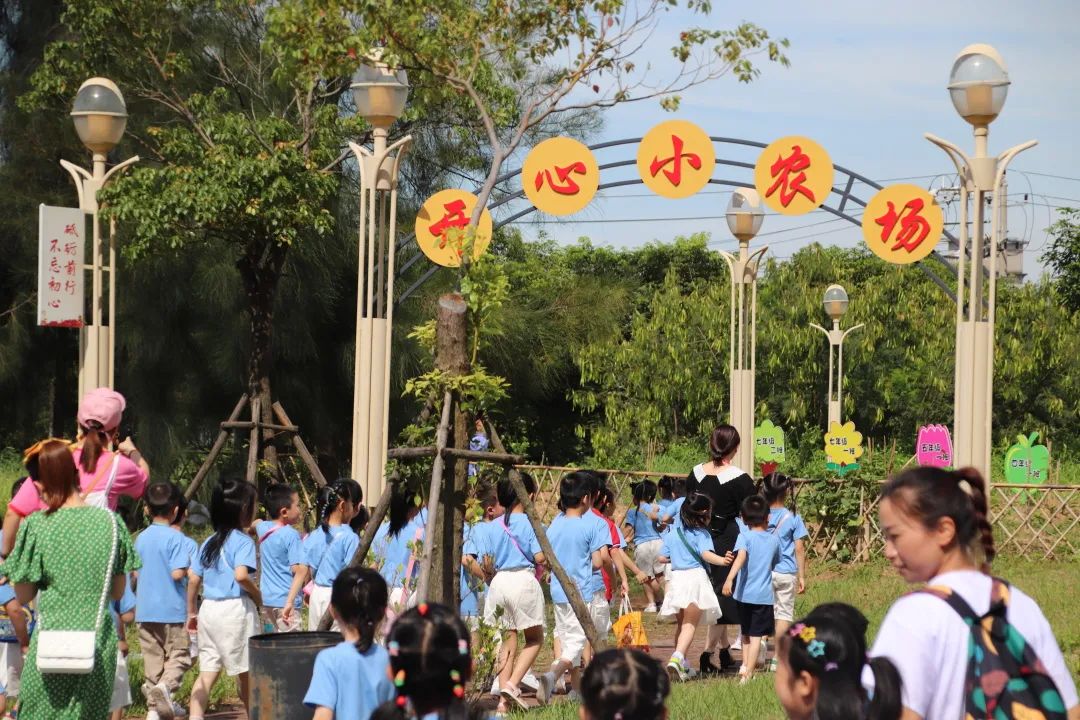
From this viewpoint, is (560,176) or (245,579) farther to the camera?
(560,176)

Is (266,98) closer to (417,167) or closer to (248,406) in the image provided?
(417,167)

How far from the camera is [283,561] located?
823 cm

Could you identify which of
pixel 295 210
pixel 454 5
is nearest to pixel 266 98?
pixel 295 210

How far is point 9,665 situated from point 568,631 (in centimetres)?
308

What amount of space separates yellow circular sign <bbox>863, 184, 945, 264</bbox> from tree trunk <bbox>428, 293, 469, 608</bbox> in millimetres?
7862

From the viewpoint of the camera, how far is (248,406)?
542 inches

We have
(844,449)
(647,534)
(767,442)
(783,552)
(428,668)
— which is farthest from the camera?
(767,442)

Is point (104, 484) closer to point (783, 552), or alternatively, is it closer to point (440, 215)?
point (783, 552)

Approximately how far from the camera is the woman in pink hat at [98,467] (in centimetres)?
567

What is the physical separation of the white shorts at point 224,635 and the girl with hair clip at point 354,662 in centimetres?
309

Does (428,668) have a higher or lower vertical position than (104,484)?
lower

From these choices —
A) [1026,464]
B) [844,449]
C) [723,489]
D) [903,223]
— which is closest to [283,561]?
[723,489]

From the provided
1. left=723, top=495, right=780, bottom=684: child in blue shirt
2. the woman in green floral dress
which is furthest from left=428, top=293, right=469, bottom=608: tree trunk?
left=723, top=495, right=780, bottom=684: child in blue shirt

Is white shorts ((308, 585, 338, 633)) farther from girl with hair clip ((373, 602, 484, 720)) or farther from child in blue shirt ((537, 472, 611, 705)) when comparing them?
girl with hair clip ((373, 602, 484, 720))
